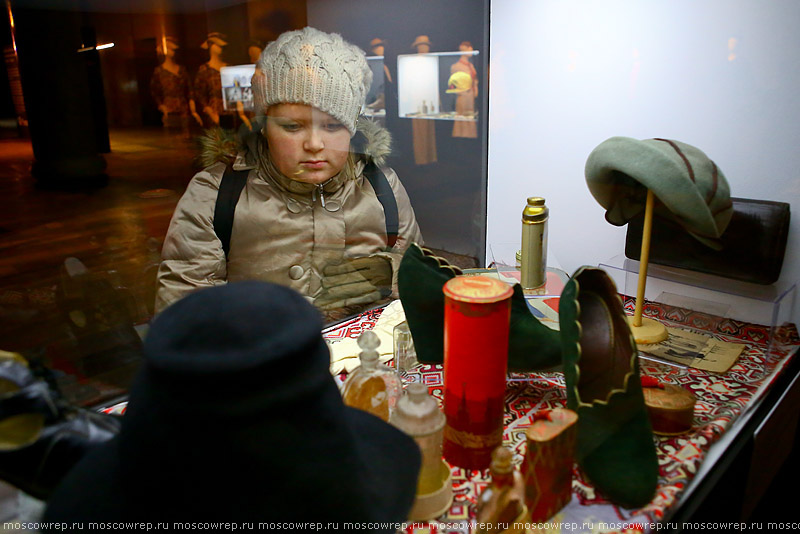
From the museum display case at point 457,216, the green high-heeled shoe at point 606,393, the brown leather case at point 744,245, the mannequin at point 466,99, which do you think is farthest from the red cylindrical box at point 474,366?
the mannequin at point 466,99

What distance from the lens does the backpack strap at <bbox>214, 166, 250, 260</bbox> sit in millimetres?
1557

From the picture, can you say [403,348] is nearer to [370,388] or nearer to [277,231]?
[370,388]

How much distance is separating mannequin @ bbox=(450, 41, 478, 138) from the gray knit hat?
0.56 meters

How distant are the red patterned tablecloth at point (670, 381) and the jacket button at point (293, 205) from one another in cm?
40

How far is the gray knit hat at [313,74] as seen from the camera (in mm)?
1491

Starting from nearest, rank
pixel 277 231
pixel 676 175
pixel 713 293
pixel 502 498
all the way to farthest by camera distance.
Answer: pixel 502 498, pixel 676 175, pixel 277 231, pixel 713 293

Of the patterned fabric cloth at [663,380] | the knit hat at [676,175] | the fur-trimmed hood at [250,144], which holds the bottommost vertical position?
the patterned fabric cloth at [663,380]

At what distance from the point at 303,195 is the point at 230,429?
111cm

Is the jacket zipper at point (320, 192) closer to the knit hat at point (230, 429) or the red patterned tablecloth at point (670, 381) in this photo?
the red patterned tablecloth at point (670, 381)

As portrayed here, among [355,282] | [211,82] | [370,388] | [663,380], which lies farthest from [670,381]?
[211,82]

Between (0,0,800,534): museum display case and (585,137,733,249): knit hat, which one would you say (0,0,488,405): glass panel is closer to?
(0,0,800,534): museum display case

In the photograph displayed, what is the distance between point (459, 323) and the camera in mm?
1044

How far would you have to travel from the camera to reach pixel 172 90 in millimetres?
1283

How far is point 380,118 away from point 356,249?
1.39 ft
